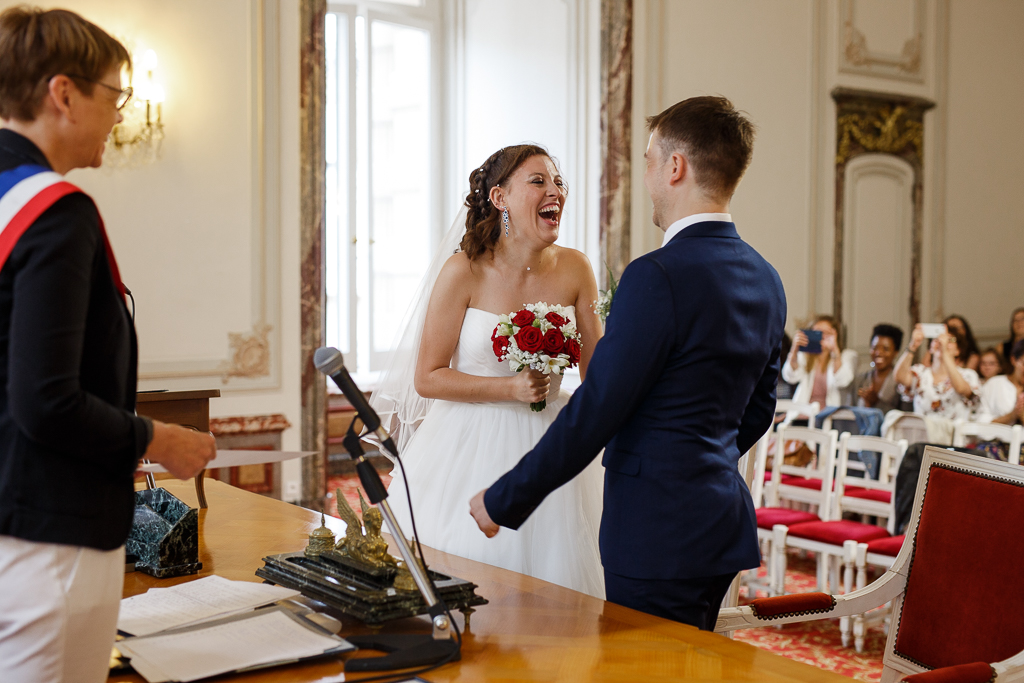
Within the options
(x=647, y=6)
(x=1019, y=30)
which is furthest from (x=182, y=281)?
(x=1019, y=30)

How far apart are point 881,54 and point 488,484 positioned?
7602mm

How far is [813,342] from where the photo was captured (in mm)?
6902

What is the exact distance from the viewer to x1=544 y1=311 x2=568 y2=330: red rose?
2691 mm

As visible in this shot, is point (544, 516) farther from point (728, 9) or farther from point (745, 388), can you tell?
point (728, 9)

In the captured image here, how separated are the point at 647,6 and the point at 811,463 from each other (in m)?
3.93

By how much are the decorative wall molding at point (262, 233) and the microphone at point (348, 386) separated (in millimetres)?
4577

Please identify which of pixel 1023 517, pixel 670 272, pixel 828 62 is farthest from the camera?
pixel 828 62

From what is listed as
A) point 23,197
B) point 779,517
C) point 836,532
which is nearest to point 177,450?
point 23,197

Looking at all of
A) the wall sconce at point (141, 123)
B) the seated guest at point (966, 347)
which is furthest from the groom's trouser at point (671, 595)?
the seated guest at point (966, 347)

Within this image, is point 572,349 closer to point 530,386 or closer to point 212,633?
point 530,386

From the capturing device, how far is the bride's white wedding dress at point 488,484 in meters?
2.67

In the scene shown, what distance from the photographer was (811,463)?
5547 mm

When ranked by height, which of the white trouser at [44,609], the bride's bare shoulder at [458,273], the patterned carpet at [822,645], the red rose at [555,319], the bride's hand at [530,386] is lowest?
the patterned carpet at [822,645]

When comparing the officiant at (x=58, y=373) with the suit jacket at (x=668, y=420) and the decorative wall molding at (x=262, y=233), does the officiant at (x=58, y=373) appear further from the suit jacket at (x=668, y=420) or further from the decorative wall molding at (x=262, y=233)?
the decorative wall molding at (x=262, y=233)
